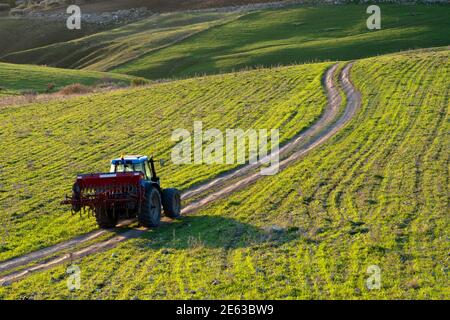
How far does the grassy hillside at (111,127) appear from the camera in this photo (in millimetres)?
30859

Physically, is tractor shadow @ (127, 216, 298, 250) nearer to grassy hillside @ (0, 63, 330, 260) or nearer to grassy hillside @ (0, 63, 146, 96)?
grassy hillside @ (0, 63, 330, 260)

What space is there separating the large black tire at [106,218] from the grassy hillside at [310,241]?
182 centimetres

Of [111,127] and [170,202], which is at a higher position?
[170,202]

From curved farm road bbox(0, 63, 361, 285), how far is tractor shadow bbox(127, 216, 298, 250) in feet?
3.44

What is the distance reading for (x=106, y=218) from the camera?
28219 millimetres

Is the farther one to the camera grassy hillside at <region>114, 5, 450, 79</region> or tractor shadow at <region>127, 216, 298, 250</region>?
grassy hillside at <region>114, 5, 450, 79</region>

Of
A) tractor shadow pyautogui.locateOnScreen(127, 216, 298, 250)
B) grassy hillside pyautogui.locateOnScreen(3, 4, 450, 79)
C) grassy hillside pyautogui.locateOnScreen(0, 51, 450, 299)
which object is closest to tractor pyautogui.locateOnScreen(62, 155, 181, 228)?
tractor shadow pyautogui.locateOnScreen(127, 216, 298, 250)

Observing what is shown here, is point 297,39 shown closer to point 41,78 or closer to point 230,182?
point 41,78

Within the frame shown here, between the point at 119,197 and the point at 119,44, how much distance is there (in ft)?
272

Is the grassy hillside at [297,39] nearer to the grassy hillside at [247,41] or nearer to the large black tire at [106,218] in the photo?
the grassy hillside at [247,41]

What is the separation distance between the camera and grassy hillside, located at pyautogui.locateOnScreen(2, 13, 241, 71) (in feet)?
334

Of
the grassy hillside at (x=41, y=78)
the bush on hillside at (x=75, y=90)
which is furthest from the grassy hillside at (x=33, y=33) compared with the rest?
the bush on hillside at (x=75, y=90)

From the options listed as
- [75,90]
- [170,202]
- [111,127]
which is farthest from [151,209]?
[75,90]
